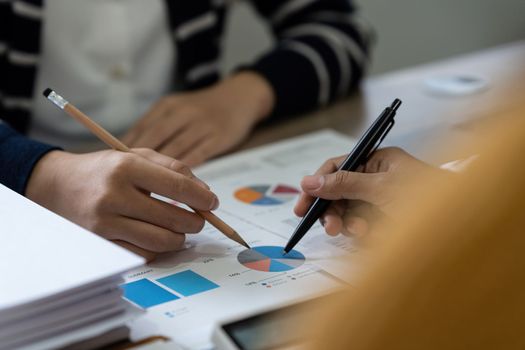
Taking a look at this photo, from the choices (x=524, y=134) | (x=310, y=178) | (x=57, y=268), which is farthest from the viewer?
(x=310, y=178)

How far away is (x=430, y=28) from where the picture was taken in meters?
2.14

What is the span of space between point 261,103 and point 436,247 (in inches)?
30.2

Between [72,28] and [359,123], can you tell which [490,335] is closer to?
[359,123]

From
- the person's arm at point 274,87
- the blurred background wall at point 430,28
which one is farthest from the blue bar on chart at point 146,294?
the blurred background wall at point 430,28

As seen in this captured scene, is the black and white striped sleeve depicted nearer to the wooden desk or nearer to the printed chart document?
the wooden desk

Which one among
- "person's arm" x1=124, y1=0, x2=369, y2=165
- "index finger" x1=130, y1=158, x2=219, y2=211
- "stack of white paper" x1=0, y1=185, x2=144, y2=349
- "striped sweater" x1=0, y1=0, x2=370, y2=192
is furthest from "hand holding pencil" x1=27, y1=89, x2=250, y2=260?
"striped sweater" x1=0, y1=0, x2=370, y2=192

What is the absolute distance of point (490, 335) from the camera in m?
0.27

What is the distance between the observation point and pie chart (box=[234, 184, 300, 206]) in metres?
0.73

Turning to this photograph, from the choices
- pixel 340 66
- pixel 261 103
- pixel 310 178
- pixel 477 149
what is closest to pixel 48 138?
pixel 261 103

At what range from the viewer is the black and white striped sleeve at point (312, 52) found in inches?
41.6

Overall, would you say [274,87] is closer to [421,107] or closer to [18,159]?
[421,107]

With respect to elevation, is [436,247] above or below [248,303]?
above

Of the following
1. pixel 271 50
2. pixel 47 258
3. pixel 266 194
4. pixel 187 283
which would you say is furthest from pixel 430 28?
pixel 47 258

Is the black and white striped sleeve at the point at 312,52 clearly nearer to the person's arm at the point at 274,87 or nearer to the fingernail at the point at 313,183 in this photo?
the person's arm at the point at 274,87
